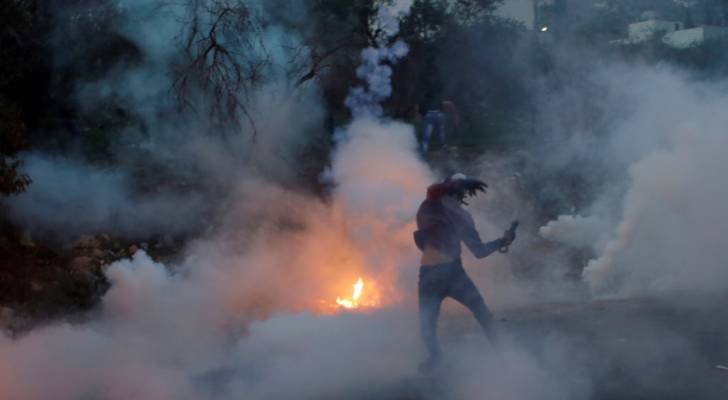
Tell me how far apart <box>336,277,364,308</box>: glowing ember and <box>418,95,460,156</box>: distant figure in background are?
5151 mm

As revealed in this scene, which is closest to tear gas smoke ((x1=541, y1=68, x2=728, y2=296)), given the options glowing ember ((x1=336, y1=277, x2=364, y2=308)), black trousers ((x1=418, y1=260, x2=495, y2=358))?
glowing ember ((x1=336, y1=277, x2=364, y2=308))

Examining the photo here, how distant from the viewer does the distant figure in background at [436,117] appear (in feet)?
49.1

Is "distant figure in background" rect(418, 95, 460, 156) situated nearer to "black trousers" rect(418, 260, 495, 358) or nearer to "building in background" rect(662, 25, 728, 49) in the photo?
"building in background" rect(662, 25, 728, 49)

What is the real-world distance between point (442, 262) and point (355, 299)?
316 centimetres

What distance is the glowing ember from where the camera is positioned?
9.47 meters

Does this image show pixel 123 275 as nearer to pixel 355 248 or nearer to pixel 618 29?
pixel 355 248

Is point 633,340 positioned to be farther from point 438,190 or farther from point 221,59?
point 221,59

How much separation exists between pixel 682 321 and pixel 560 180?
7.62 metres

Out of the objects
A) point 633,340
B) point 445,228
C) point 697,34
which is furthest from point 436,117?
point 697,34

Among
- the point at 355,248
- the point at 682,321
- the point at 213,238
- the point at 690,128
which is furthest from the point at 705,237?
the point at 213,238

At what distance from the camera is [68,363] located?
6777 millimetres

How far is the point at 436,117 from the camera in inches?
623

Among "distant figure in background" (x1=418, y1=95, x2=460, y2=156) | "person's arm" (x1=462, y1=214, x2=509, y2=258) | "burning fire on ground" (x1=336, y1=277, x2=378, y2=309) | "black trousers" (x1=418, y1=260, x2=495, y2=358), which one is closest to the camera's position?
"black trousers" (x1=418, y1=260, x2=495, y2=358)

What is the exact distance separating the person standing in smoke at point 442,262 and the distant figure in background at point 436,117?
7.67 meters
